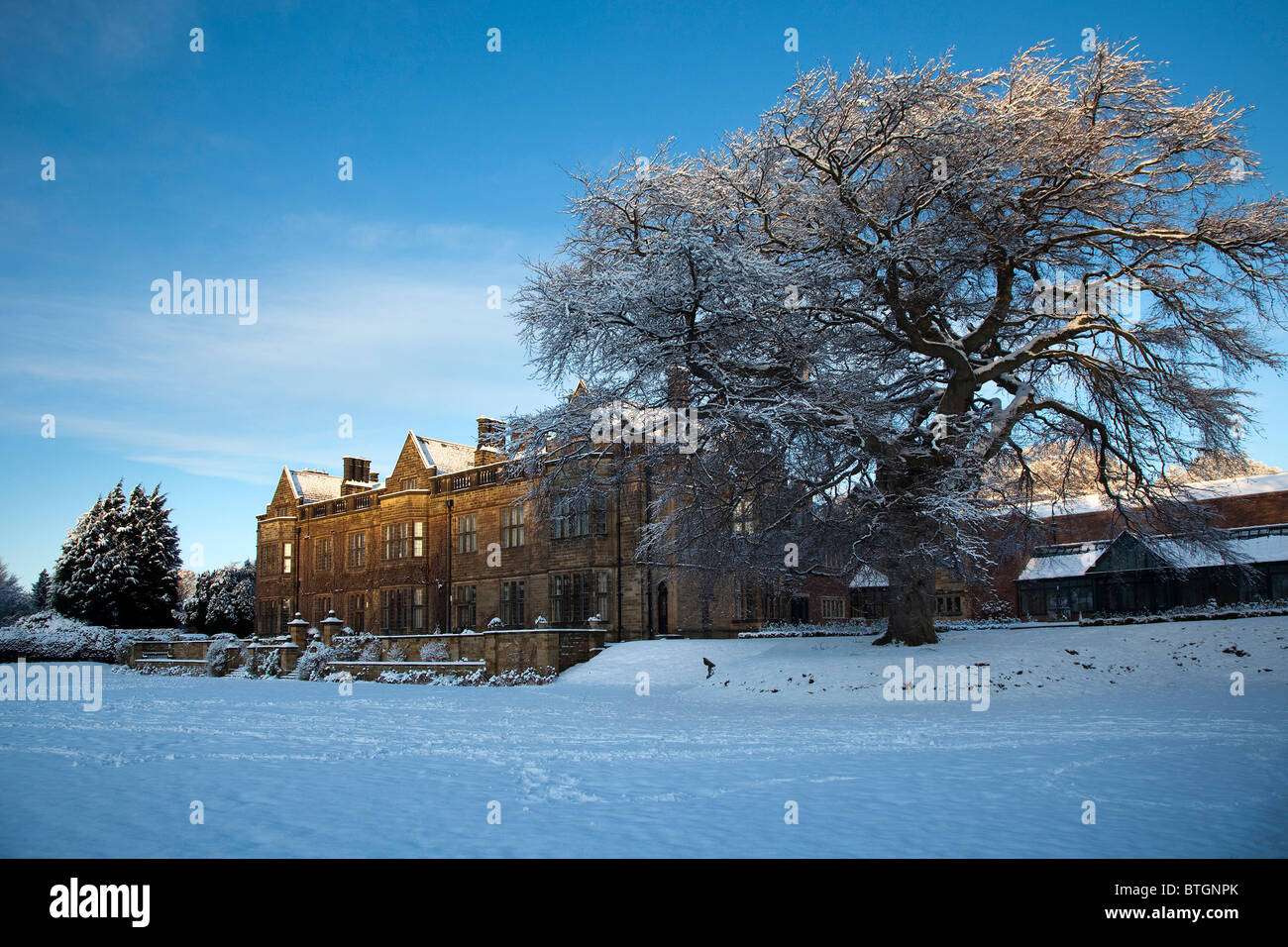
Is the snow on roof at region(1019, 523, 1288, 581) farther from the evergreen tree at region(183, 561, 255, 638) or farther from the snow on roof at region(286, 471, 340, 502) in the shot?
the evergreen tree at region(183, 561, 255, 638)

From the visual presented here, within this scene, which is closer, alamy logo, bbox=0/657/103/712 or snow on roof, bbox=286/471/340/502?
alamy logo, bbox=0/657/103/712

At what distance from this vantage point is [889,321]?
2125 cm

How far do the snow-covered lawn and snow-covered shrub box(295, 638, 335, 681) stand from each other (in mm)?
9739

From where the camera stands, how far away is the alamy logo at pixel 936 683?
57.0 feet

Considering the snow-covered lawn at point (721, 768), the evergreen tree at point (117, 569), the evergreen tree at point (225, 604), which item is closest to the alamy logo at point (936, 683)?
the snow-covered lawn at point (721, 768)

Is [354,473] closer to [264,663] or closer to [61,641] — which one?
[61,641]

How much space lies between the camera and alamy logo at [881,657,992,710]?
17359 mm

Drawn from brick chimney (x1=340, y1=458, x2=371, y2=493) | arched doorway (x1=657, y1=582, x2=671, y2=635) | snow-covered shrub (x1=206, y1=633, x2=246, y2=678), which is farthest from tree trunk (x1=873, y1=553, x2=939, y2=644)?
brick chimney (x1=340, y1=458, x2=371, y2=493)

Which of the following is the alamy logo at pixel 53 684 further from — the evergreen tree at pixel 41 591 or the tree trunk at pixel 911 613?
the evergreen tree at pixel 41 591

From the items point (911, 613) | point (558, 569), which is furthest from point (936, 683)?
point (558, 569)

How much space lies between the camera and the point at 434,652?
26656 mm

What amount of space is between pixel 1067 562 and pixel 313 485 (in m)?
37.2

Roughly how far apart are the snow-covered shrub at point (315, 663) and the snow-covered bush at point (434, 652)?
4.69 m

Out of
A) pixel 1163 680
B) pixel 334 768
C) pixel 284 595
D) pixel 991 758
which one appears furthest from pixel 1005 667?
pixel 284 595
